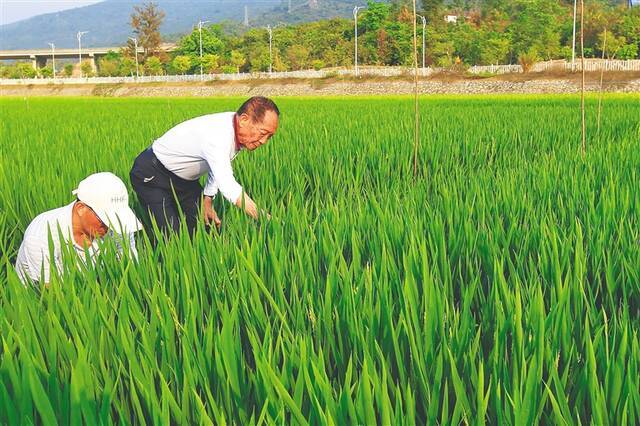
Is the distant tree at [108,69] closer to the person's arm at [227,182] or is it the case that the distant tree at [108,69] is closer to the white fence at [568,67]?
the white fence at [568,67]

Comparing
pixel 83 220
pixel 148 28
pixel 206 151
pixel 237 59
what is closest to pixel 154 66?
pixel 237 59

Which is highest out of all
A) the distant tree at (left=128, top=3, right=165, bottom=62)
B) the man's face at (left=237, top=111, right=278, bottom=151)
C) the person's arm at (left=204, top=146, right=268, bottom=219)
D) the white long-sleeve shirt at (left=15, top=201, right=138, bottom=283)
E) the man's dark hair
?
the distant tree at (left=128, top=3, right=165, bottom=62)

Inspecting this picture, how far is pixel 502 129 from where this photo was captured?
6848 millimetres

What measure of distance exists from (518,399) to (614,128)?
7048mm

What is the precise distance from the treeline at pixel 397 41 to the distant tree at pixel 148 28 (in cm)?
10

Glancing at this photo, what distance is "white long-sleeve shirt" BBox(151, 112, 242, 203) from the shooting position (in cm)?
281

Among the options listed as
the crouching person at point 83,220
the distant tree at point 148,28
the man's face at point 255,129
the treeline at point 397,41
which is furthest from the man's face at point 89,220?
the distant tree at point 148,28

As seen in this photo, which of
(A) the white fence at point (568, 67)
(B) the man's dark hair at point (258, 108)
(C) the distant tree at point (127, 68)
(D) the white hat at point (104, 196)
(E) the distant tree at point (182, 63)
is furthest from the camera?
(C) the distant tree at point (127, 68)

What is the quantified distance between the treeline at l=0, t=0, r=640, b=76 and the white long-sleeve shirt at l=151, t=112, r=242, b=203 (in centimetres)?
2944

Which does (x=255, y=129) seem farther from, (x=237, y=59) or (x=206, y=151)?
(x=237, y=59)

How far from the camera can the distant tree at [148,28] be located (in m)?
68.6

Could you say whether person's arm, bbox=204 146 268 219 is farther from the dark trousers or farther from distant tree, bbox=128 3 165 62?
distant tree, bbox=128 3 165 62

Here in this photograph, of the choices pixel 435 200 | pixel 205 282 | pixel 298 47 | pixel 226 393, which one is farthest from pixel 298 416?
pixel 298 47

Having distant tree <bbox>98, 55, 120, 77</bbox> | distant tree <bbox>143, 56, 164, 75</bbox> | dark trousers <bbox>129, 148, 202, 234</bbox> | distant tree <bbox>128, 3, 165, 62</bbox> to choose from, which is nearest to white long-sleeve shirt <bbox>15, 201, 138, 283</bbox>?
dark trousers <bbox>129, 148, 202, 234</bbox>
